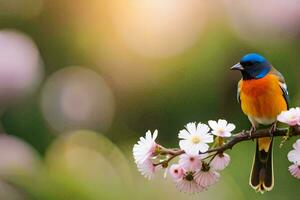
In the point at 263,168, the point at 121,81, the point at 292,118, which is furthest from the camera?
the point at 121,81

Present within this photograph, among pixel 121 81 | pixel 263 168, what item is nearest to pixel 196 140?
pixel 263 168

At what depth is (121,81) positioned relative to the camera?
11.1ft

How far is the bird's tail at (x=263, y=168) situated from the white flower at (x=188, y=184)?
0.88 feet

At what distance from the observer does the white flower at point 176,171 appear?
1.24 m

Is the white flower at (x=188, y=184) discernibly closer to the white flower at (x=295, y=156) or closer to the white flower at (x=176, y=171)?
the white flower at (x=176, y=171)

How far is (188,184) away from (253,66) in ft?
1.38

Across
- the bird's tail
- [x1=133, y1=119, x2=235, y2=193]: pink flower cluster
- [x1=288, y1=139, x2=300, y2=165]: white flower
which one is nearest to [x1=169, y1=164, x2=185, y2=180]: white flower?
[x1=133, y1=119, x2=235, y2=193]: pink flower cluster

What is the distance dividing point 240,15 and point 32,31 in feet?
2.58

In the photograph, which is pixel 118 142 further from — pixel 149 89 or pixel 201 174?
pixel 201 174

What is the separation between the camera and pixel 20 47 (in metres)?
2.73

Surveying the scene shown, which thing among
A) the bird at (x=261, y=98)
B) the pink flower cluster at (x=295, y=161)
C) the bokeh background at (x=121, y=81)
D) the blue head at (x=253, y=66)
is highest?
the bokeh background at (x=121, y=81)

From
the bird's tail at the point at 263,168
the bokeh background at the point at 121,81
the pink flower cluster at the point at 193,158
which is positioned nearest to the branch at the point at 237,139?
the pink flower cluster at the point at 193,158

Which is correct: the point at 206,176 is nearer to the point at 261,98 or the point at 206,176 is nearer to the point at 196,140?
the point at 196,140

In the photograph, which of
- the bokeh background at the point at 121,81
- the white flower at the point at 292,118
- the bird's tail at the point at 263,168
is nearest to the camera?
the white flower at the point at 292,118
